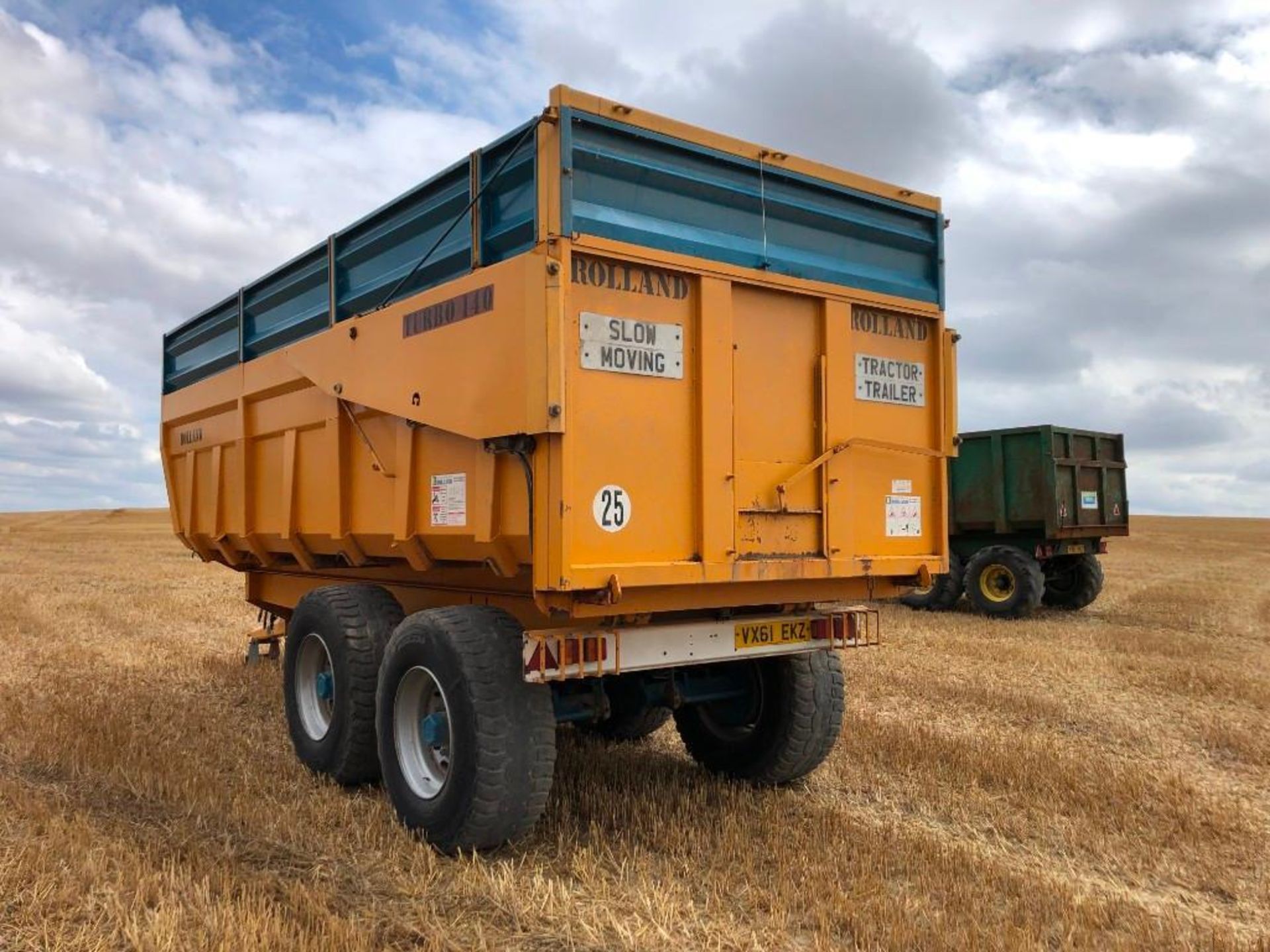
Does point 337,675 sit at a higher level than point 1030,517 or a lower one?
lower

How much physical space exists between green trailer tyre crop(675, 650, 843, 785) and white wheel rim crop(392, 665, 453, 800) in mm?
1681

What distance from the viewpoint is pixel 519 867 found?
4066mm

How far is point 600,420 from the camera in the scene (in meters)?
4.01

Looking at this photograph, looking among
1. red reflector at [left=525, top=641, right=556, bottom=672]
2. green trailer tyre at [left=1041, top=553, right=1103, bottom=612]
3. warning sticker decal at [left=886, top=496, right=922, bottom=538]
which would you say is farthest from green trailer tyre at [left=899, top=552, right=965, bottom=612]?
red reflector at [left=525, top=641, right=556, bottom=672]

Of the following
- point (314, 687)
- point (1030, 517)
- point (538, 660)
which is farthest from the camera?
point (1030, 517)

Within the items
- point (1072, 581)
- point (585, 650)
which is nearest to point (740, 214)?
point (585, 650)

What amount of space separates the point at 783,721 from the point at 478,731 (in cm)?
184

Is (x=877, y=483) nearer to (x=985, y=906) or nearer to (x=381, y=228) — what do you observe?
(x=985, y=906)

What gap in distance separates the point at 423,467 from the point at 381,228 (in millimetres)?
1462

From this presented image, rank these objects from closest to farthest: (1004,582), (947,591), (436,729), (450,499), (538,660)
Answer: (538,660) → (436,729) → (450,499) → (1004,582) → (947,591)

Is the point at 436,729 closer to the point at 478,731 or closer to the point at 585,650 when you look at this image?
the point at 478,731

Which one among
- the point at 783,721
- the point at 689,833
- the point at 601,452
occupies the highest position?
the point at 601,452

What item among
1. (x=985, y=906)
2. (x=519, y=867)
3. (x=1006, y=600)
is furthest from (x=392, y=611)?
(x=1006, y=600)

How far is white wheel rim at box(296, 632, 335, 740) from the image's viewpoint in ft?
18.2
